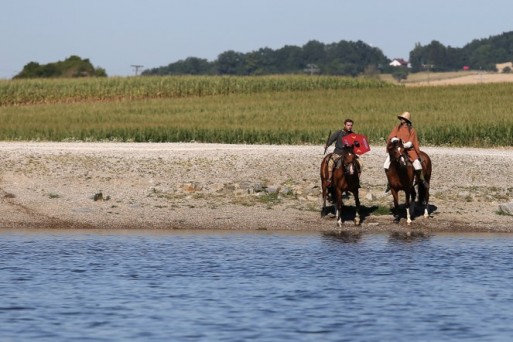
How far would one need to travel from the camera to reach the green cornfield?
49656 millimetres

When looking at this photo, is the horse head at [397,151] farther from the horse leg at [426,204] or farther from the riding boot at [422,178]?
the horse leg at [426,204]

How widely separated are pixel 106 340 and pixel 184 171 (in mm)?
19757

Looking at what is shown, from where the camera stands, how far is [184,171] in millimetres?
35375

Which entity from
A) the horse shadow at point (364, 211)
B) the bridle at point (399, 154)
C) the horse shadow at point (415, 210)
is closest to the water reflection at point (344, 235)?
the horse shadow at point (364, 211)

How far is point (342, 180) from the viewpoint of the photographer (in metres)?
28.8

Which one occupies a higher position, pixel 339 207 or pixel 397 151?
pixel 397 151

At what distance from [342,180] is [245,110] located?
120ft

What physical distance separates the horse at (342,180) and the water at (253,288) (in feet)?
5.55

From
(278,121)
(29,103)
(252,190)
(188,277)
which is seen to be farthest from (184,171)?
(29,103)

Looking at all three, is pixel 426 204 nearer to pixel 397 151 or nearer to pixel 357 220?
pixel 357 220

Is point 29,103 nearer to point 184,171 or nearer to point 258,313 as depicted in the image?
point 184,171

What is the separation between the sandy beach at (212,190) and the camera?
29.8m

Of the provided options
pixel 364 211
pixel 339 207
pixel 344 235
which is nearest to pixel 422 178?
pixel 364 211

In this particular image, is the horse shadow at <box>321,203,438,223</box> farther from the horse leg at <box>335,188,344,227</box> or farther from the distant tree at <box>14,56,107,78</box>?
the distant tree at <box>14,56,107,78</box>
